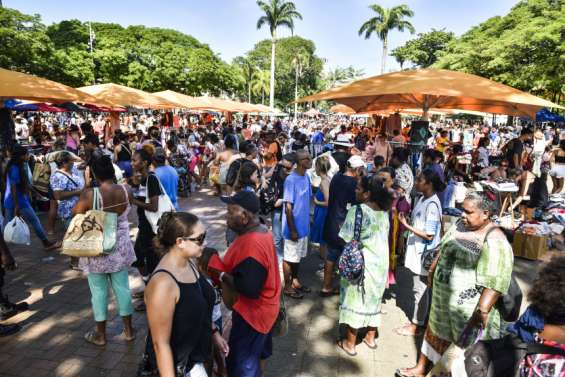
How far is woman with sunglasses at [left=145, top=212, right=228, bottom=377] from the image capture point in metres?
1.83

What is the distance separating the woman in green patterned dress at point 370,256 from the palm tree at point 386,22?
46914 millimetres

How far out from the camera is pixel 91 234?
330 cm

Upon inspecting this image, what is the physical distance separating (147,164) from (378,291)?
318 centimetres

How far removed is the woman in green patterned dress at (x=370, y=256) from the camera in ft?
11.1

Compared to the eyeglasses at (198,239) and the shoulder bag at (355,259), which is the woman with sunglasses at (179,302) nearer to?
the eyeglasses at (198,239)

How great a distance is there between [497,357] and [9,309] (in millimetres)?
4747

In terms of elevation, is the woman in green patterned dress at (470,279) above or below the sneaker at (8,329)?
above

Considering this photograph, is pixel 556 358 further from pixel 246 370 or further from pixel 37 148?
pixel 37 148

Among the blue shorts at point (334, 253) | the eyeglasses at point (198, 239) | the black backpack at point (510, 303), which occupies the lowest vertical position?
the blue shorts at point (334, 253)

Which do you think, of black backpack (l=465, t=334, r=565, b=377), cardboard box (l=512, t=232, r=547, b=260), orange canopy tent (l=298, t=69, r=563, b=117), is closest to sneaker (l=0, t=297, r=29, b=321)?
black backpack (l=465, t=334, r=565, b=377)

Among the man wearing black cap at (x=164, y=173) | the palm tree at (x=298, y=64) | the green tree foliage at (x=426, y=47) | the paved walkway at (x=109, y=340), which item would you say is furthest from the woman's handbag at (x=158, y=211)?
the palm tree at (x=298, y=64)

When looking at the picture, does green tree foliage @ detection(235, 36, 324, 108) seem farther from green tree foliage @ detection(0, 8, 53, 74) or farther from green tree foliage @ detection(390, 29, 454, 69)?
green tree foliage @ detection(0, 8, 53, 74)

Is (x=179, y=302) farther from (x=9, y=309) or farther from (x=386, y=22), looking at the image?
(x=386, y=22)

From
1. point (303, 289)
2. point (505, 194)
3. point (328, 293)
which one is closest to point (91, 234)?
point (303, 289)
